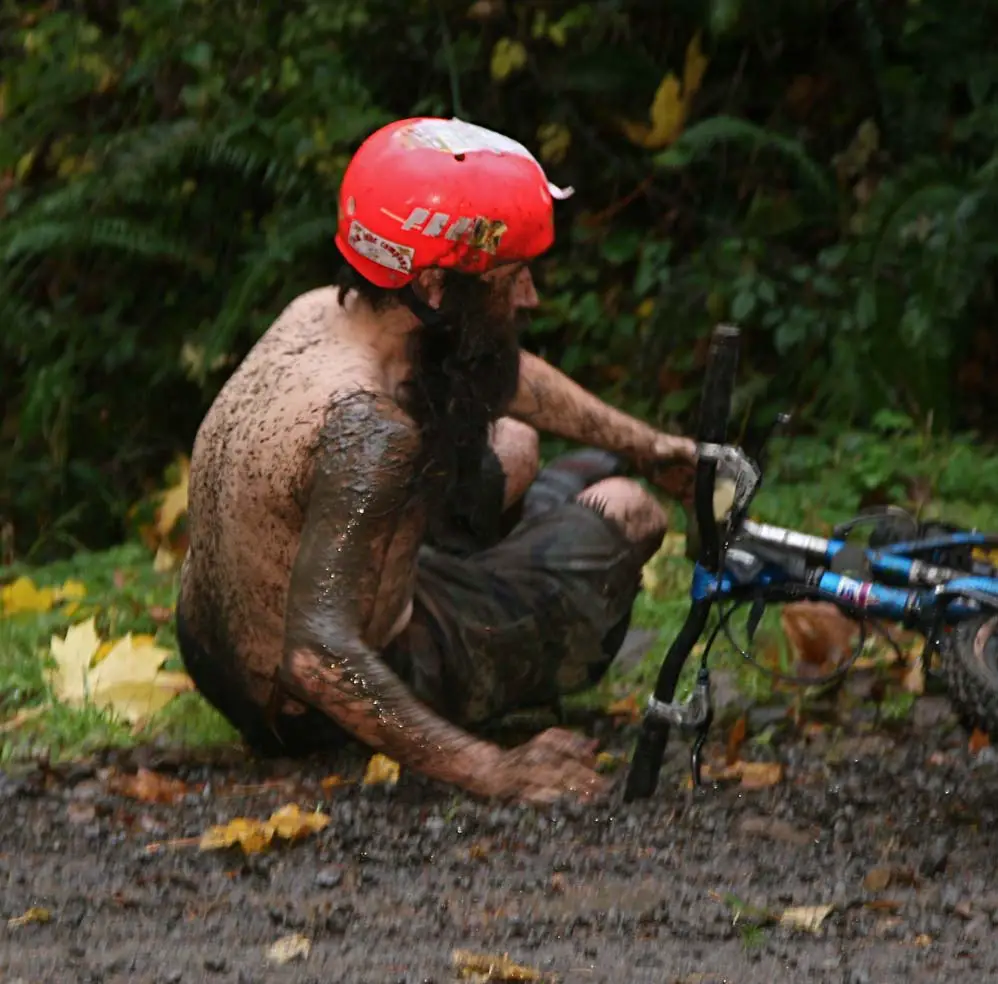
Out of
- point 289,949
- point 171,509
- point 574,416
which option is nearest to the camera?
point 289,949

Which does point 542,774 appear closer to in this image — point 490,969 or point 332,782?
point 332,782

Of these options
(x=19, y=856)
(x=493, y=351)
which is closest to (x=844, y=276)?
(x=493, y=351)

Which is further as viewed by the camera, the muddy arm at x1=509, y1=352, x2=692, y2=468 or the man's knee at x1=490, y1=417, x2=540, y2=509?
the man's knee at x1=490, y1=417, x2=540, y2=509

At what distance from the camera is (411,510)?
3.44 m

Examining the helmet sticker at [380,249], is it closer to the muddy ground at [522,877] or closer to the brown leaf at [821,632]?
the muddy ground at [522,877]

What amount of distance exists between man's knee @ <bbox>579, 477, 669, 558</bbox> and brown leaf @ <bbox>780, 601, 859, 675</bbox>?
512 millimetres

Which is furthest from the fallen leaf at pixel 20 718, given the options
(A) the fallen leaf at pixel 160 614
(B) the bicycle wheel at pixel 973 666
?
(B) the bicycle wheel at pixel 973 666

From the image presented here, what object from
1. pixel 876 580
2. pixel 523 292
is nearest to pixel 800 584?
pixel 876 580

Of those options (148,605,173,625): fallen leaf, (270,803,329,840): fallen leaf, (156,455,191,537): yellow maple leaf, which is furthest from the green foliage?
(270,803,329,840): fallen leaf

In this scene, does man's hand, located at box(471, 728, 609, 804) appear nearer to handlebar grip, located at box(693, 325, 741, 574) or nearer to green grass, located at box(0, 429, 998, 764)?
handlebar grip, located at box(693, 325, 741, 574)

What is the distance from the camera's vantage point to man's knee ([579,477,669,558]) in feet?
13.1

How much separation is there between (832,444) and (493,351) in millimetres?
2921

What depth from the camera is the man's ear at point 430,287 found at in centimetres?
348

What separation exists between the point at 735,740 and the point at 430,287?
121 centimetres
